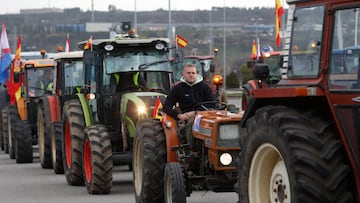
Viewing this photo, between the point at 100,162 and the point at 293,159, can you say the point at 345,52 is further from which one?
the point at 100,162

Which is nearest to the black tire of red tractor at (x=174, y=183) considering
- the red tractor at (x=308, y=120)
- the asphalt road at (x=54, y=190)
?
the asphalt road at (x=54, y=190)

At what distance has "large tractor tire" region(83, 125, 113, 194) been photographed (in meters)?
16.1

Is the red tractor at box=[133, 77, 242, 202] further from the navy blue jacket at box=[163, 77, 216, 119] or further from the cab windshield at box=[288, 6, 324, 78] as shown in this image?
the cab windshield at box=[288, 6, 324, 78]

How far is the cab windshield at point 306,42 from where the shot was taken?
8.92 m

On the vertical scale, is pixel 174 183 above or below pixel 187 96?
below

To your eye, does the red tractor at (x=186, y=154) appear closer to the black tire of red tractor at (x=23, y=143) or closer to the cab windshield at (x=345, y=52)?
the cab windshield at (x=345, y=52)

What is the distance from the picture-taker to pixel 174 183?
1214cm

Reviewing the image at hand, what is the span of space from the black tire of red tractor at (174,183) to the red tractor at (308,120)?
7.92 feet

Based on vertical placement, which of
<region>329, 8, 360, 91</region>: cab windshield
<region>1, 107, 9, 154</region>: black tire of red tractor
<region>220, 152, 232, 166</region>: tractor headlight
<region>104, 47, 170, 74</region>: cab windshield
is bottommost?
<region>1, 107, 9, 154</region>: black tire of red tractor

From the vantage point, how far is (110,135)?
688 inches

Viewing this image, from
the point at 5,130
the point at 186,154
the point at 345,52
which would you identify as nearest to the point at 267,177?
the point at 345,52

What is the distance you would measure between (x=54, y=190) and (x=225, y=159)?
5516 mm

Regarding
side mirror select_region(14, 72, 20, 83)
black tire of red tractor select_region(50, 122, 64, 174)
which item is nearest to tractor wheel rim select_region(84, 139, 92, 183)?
black tire of red tractor select_region(50, 122, 64, 174)

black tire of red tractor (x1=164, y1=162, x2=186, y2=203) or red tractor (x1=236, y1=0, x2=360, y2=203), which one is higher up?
red tractor (x1=236, y1=0, x2=360, y2=203)
